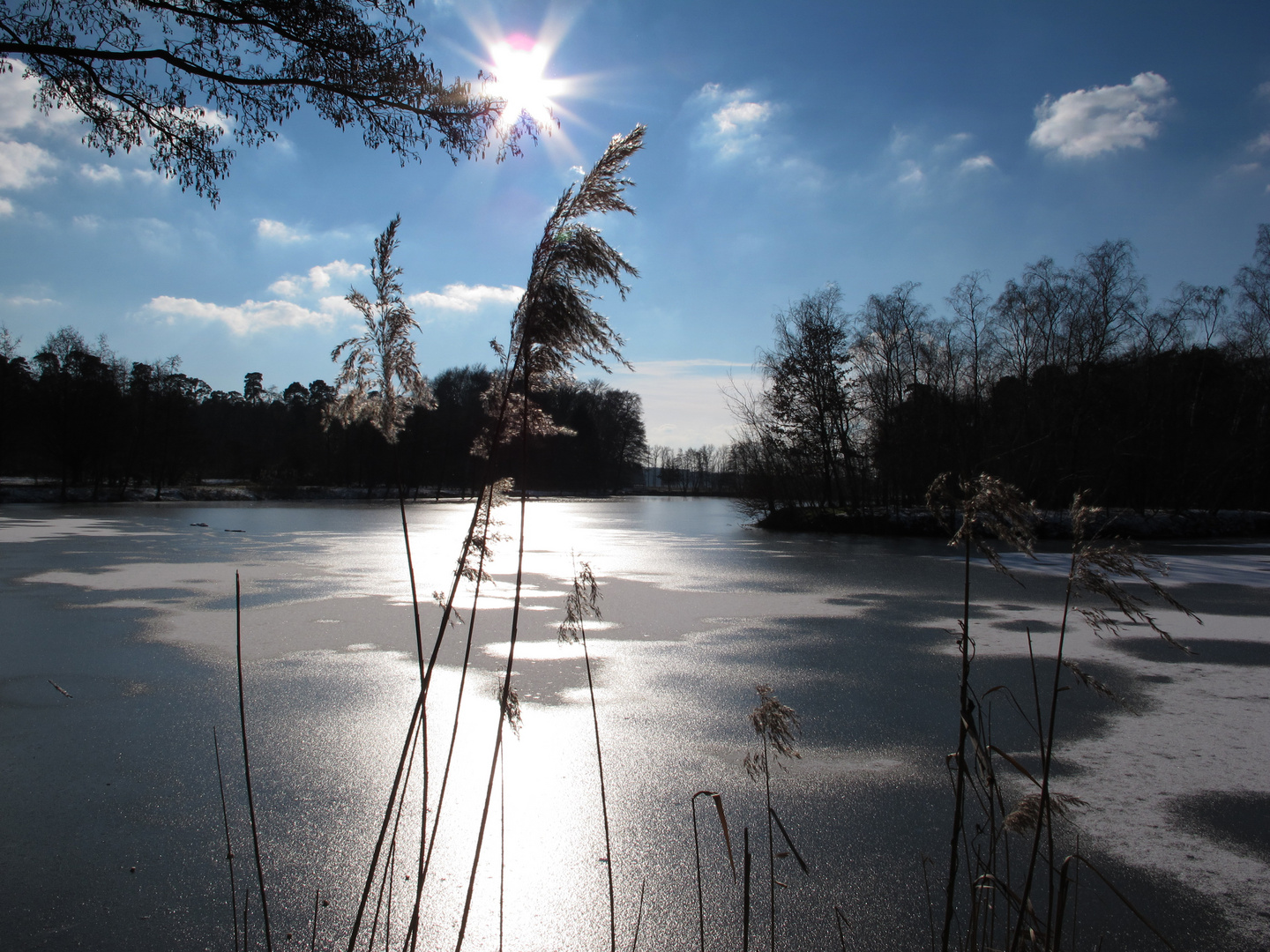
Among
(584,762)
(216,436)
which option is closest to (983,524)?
(584,762)

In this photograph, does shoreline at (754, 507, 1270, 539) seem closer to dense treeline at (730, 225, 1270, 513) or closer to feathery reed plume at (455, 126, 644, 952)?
dense treeline at (730, 225, 1270, 513)

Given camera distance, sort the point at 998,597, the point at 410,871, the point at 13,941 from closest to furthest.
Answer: the point at 13,941 < the point at 410,871 < the point at 998,597

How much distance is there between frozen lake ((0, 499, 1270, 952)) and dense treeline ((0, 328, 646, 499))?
1.50 metres

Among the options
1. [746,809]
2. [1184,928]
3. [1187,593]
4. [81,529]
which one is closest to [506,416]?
[746,809]

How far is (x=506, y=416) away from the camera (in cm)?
174

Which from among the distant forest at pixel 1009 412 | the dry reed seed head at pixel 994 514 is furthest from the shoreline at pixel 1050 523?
the dry reed seed head at pixel 994 514

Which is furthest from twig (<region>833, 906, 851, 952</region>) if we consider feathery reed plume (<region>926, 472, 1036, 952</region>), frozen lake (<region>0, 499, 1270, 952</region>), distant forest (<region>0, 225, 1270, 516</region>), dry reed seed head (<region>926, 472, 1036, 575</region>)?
distant forest (<region>0, 225, 1270, 516</region>)

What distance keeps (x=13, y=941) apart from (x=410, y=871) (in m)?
1.04

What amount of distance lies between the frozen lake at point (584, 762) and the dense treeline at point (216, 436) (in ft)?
4.94

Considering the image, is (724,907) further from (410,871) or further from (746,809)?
(410,871)

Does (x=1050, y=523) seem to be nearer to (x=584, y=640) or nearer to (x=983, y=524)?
(x=584, y=640)

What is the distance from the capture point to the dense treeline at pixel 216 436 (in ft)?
94.8

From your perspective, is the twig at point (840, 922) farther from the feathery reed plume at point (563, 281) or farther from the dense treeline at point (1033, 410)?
the dense treeline at point (1033, 410)

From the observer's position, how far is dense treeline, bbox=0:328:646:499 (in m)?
28.9
